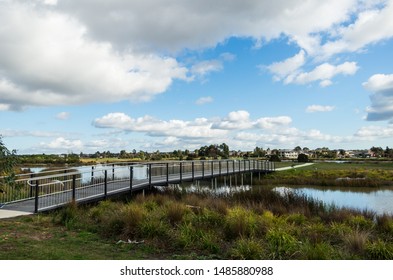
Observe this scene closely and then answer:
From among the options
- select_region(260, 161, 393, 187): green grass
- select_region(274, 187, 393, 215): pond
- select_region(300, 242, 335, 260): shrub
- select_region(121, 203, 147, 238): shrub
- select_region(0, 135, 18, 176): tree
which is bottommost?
select_region(274, 187, 393, 215): pond

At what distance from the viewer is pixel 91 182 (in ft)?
52.0

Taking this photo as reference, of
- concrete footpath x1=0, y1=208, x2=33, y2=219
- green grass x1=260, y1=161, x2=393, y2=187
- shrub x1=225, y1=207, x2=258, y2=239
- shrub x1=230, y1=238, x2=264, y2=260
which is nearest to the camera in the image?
shrub x1=230, y1=238, x2=264, y2=260

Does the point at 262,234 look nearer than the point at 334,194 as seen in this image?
Yes

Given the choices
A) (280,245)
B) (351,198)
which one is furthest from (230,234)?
(351,198)

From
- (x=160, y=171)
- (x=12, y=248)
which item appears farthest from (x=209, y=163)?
(x=12, y=248)

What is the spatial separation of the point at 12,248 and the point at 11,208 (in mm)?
5237

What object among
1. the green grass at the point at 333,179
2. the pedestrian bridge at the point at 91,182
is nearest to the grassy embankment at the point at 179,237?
the pedestrian bridge at the point at 91,182

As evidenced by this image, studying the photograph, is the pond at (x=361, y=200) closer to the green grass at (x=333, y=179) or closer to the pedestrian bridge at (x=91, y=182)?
the green grass at (x=333, y=179)

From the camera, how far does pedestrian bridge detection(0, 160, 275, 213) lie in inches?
460

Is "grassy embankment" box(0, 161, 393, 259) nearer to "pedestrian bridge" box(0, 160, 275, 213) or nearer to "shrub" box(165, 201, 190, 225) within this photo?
"shrub" box(165, 201, 190, 225)

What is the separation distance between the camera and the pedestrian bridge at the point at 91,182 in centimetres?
1167

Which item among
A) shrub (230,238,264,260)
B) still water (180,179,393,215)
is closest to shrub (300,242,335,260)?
shrub (230,238,264,260)
